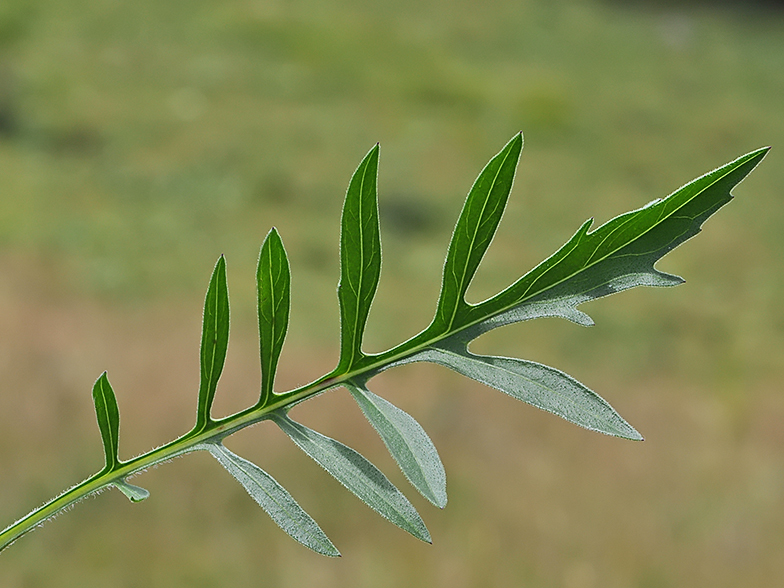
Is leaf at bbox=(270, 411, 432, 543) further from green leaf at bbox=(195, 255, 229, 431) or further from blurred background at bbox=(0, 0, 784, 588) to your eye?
blurred background at bbox=(0, 0, 784, 588)

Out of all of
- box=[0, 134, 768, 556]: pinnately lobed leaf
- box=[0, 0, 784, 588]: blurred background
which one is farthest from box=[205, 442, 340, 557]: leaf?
box=[0, 0, 784, 588]: blurred background

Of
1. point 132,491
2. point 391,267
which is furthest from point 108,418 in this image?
point 391,267

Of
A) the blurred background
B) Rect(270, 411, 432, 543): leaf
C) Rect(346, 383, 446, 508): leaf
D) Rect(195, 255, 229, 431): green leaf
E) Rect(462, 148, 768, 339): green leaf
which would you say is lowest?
the blurred background

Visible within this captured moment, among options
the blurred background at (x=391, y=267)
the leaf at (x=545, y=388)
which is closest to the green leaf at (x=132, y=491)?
the leaf at (x=545, y=388)

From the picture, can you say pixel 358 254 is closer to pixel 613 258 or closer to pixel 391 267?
pixel 613 258

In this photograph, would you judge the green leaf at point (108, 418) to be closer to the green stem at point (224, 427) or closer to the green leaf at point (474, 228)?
the green stem at point (224, 427)
